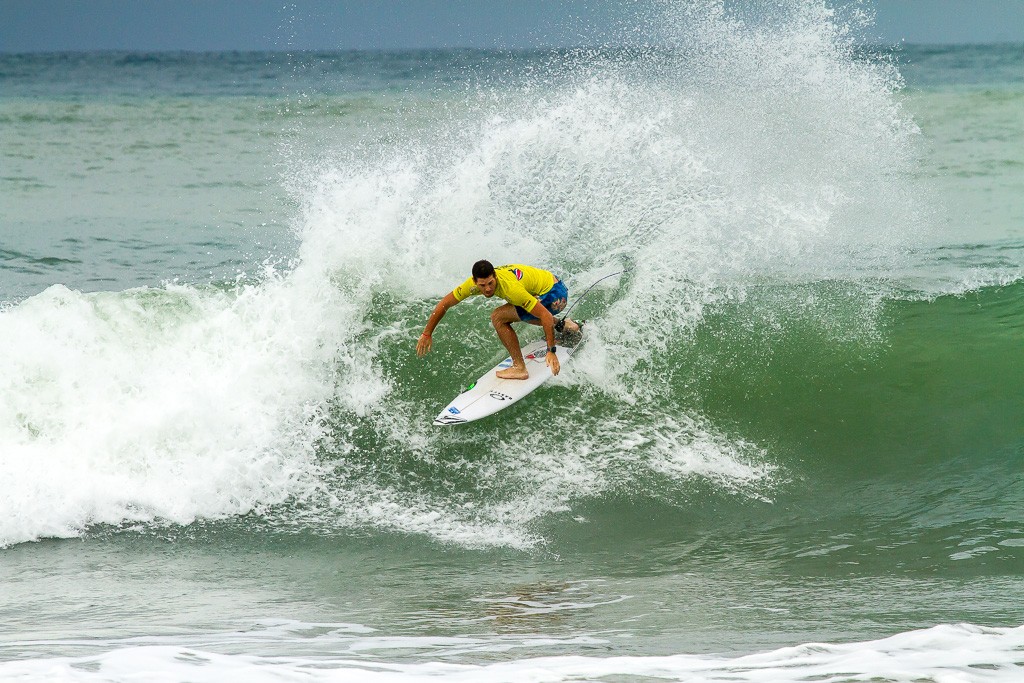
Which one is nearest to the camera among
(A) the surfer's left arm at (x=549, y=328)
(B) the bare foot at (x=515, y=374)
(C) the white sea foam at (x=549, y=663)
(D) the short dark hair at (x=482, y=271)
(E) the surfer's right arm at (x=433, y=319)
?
(C) the white sea foam at (x=549, y=663)

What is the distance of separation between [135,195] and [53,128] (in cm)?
1050

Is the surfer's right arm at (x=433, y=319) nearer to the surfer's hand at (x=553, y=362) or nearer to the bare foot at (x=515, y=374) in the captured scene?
the bare foot at (x=515, y=374)

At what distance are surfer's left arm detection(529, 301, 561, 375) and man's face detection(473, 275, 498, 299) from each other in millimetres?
462

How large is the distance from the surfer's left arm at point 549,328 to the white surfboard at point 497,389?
1.22ft

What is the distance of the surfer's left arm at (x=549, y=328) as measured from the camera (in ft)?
26.6

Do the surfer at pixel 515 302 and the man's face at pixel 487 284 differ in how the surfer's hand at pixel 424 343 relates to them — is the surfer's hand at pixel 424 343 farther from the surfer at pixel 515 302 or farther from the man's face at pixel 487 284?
the man's face at pixel 487 284

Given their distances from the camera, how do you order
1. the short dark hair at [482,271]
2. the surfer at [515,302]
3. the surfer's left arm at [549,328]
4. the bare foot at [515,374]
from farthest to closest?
the bare foot at [515,374]
the surfer's left arm at [549,328]
the surfer at [515,302]
the short dark hair at [482,271]

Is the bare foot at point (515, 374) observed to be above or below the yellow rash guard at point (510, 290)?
below

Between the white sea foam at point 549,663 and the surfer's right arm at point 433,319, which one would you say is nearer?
the white sea foam at point 549,663

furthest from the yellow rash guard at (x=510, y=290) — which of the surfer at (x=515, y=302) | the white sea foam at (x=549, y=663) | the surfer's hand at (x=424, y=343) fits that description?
the white sea foam at (x=549, y=663)

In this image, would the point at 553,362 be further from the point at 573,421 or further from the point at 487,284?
the point at 487,284

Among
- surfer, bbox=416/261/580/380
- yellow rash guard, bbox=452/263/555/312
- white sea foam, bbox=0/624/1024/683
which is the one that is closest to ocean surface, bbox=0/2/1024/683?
white sea foam, bbox=0/624/1024/683

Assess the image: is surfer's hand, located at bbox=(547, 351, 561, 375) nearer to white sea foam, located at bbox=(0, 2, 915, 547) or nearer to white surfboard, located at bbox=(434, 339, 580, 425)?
white surfboard, located at bbox=(434, 339, 580, 425)

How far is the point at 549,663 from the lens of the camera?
4855mm
